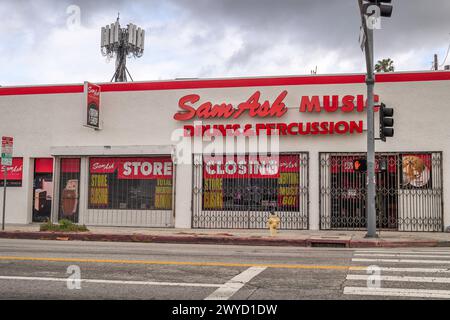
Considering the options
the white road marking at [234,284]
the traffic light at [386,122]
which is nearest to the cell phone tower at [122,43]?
the traffic light at [386,122]

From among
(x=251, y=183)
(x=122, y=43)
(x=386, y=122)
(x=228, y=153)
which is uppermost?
(x=122, y=43)

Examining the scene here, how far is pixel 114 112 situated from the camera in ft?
70.2

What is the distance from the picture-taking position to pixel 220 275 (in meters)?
9.33

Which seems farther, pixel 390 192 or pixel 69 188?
pixel 69 188

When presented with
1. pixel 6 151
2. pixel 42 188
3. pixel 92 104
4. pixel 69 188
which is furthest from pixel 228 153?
pixel 42 188

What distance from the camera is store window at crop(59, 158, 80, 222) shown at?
71.5ft

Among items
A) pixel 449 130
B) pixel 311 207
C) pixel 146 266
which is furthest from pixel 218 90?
pixel 146 266

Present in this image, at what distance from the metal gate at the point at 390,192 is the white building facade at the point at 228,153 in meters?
0.04

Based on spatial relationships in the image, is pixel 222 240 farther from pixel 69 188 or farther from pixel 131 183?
pixel 69 188

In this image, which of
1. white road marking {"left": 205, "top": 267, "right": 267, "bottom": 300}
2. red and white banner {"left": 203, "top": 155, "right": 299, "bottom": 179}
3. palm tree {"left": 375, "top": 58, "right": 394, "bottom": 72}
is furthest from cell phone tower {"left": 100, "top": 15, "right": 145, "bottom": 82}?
white road marking {"left": 205, "top": 267, "right": 267, "bottom": 300}

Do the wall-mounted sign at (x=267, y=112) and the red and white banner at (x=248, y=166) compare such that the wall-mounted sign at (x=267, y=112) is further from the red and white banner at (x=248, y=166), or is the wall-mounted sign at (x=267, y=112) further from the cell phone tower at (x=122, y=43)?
the cell phone tower at (x=122, y=43)

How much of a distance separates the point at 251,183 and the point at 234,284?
38.8 feet
